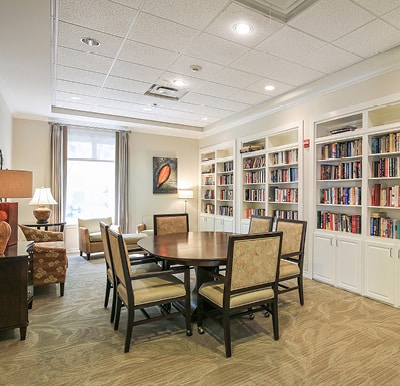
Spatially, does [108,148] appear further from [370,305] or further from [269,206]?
[370,305]

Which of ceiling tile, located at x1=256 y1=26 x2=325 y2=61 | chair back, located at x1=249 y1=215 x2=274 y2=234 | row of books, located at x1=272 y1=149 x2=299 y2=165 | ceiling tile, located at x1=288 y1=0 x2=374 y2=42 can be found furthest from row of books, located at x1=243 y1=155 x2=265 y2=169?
ceiling tile, located at x1=288 y1=0 x2=374 y2=42

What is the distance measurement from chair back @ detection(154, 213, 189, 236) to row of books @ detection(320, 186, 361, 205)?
6.98ft

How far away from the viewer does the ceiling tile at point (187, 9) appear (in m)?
2.45

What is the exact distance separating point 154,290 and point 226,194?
169 inches

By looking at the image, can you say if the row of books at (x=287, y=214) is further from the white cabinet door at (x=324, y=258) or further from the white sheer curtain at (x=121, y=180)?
the white sheer curtain at (x=121, y=180)

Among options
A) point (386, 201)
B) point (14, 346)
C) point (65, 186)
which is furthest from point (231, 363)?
point (65, 186)

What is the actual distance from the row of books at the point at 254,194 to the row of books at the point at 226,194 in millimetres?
572

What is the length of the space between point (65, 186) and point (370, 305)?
573 centimetres

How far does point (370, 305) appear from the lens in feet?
10.8

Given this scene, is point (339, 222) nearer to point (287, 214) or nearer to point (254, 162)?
point (287, 214)

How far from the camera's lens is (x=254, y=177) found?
Result: 566 centimetres

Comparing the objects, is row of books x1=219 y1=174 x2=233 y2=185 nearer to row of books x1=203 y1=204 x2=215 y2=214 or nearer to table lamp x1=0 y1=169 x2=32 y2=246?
row of books x1=203 y1=204 x2=215 y2=214

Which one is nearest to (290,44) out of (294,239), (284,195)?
(294,239)

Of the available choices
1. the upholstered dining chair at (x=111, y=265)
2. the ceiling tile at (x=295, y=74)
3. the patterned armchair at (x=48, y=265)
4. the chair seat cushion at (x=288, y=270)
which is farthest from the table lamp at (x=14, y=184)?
the ceiling tile at (x=295, y=74)
